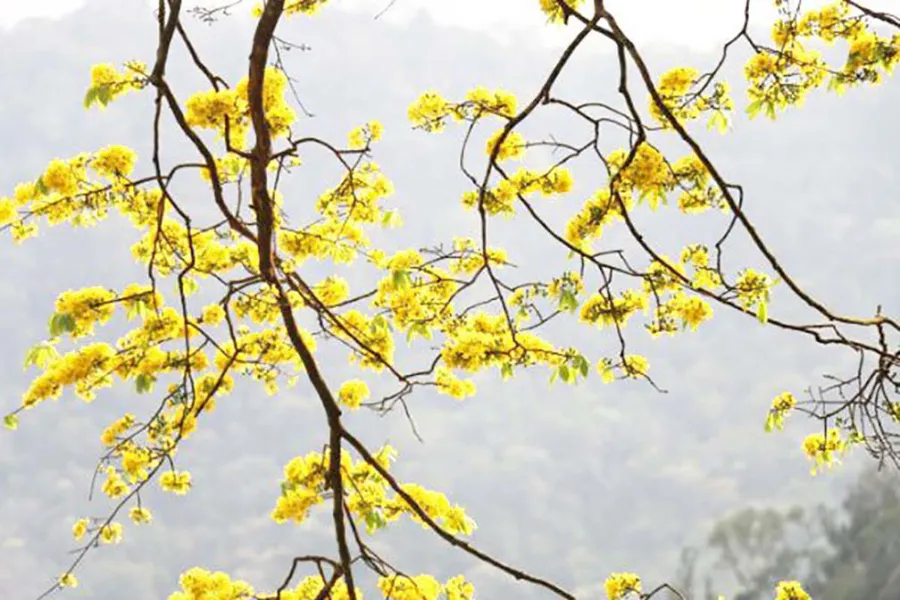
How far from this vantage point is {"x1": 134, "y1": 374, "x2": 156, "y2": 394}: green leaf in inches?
122

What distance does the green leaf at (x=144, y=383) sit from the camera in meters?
3.09

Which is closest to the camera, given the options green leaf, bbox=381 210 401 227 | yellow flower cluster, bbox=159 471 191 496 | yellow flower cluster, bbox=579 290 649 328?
yellow flower cluster, bbox=579 290 649 328

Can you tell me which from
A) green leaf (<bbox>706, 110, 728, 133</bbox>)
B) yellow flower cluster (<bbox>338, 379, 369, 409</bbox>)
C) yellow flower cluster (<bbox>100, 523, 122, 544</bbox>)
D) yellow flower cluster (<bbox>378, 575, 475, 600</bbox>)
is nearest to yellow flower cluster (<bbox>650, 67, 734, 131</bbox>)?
green leaf (<bbox>706, 110, 728, 133</bbox>)

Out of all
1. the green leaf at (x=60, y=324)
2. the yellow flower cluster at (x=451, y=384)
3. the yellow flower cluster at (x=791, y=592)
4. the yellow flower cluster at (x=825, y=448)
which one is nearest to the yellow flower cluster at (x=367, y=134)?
the yellow flower cluster at (x=451, y=384)

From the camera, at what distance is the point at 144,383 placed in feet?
10.2

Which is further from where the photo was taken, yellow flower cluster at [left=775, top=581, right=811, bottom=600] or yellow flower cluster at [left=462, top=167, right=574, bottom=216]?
yellow flower cluster at [left=462, top=167, right=574, bottom=216]

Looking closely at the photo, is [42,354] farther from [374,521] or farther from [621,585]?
[621,585]

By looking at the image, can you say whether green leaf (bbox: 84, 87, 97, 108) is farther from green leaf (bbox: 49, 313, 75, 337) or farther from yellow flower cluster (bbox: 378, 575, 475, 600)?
yellow flower cluster (bbox: 378, 575, 475, 600)

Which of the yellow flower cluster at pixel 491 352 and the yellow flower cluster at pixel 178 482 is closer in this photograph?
the yellow flower cluster at pixel 491 352

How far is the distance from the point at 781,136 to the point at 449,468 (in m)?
30.2

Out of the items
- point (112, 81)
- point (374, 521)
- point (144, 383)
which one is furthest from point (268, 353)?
point (112, 81)

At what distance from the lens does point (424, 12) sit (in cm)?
7050

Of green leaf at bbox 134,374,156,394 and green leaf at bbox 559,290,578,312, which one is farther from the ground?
green leaf at bbox 134,374,156,394

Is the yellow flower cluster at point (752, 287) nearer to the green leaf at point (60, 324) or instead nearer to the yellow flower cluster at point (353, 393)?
the yellow flower cluster at point (353, 393)
